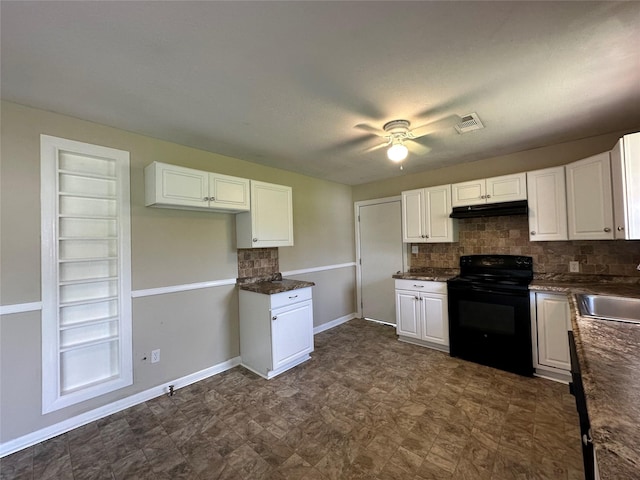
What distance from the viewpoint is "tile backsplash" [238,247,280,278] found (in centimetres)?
321

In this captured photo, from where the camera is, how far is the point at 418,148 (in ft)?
9.67

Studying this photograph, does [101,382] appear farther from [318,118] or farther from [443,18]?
[443,18]

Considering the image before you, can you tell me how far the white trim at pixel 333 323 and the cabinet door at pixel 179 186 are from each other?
248cm

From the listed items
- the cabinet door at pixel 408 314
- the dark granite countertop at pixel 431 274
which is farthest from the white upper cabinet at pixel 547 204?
the cabinet door at pixel 408 314

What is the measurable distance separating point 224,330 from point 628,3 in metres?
3.69

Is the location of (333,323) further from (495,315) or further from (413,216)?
(495,315)

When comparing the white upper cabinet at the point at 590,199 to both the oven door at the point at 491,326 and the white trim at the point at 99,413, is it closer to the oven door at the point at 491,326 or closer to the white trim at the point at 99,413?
the oven door at the point at 491,326

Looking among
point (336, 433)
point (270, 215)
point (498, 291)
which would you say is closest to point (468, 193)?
point (498, 291)

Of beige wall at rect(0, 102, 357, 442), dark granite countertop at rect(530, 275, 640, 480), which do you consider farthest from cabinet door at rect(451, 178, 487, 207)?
beige wall at rect(0, 102, 357, 442)

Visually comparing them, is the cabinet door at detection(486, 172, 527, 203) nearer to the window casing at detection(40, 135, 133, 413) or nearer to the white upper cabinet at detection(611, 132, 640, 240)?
the white upper cabinet at detection(611, 132, 640, 240)

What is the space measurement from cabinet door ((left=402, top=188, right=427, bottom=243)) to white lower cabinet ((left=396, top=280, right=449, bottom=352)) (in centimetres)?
65

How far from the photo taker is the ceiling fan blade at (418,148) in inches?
111

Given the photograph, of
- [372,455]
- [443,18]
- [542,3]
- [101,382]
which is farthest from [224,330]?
[542,3]

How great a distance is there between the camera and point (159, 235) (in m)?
2.57
